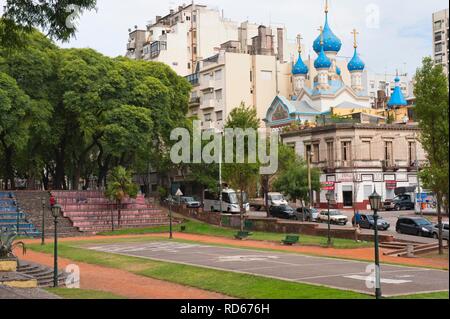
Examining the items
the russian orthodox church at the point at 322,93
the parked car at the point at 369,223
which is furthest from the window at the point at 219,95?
the parked car at the point at 369,223

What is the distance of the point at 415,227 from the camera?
143 ft

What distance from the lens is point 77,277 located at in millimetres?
26859

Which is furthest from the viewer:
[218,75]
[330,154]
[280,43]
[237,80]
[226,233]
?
[280,43]

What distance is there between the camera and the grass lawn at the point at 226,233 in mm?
39094

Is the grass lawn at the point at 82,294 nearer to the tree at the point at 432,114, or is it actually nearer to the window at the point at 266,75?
the tree at the point at 432,114

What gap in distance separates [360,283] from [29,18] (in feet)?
46.3

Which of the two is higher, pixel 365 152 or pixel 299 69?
pixel 299 69

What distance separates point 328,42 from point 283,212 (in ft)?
105

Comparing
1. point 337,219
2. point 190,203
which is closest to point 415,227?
point 337,219

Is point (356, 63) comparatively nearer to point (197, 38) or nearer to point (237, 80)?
point (237, 80)

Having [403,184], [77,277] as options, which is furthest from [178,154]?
[77,277]

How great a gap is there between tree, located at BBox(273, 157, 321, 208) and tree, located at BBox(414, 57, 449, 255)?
73.0 ft

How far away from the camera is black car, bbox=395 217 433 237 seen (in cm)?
4294
